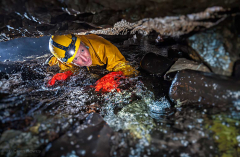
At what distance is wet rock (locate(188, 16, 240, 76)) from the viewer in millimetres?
1257

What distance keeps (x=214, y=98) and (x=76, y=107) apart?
6.12 feet

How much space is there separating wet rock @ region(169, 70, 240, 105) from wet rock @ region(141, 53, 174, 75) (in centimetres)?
104

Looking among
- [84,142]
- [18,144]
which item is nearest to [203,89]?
[84,142]

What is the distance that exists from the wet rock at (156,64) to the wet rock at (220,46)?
1.35 metres

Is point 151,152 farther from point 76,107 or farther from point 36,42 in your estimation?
point 36,42

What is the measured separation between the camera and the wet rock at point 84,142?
1.21m

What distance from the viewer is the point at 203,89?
4.99 feet

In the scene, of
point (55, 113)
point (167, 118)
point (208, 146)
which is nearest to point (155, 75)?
point (167, 118)

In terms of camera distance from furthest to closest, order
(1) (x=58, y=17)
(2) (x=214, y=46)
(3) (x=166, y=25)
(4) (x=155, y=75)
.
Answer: (4) (x=155, y=75)
(1) (x=58, y=17)
(3) (x=166, y=25)
(2) (x=214, y=46)

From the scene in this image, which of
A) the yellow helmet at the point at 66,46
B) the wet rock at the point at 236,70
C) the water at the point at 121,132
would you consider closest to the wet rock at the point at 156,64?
the water at the point at 121,132

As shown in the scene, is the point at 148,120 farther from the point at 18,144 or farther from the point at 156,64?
the point at 156,64

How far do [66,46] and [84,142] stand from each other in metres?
2.64

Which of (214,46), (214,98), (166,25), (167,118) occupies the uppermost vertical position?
(166,25)

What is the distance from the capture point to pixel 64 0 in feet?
5.62
